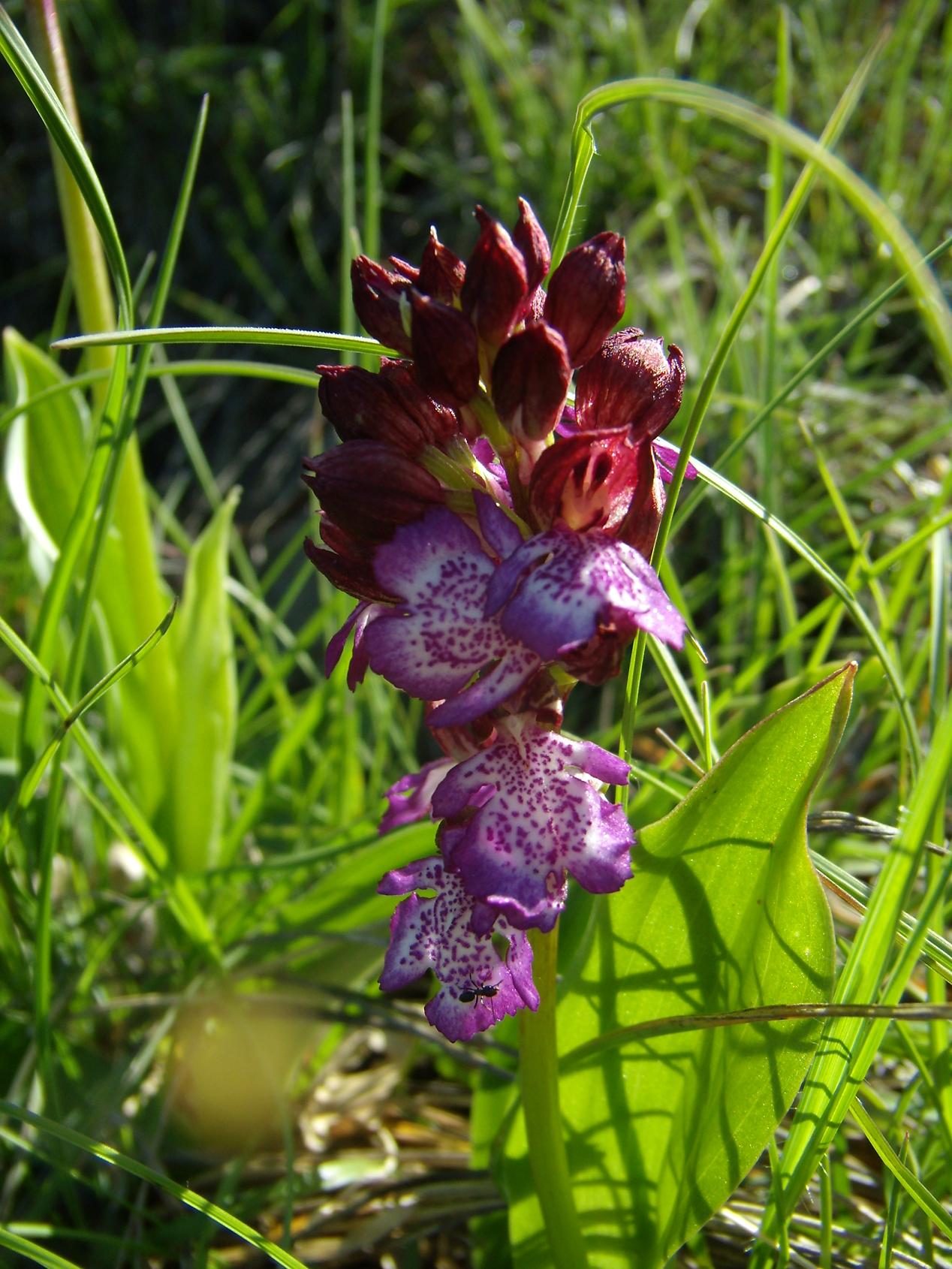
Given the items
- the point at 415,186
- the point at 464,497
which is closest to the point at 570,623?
the point at 464,497

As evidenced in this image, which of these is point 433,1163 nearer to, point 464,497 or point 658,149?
point 464,497

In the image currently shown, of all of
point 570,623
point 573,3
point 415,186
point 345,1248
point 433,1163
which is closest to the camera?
point 570,623

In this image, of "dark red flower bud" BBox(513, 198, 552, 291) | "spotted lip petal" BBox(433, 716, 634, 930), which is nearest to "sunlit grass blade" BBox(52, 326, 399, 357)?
"dark red flower bud" BBox(513, 198, 552, 291)

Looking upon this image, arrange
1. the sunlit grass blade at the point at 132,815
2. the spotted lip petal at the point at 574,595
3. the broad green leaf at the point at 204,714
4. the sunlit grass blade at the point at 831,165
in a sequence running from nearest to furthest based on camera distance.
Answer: the sunlit grass blade at the point at 831,165 → the spotted lip petal at the point at 574,595 → the sunlit grass blade at the point at 132,815 → the broad green leaf at the point at 204,714

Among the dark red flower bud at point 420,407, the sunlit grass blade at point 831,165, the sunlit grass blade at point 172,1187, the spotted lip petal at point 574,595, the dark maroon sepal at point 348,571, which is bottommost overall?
the sunlit grass blade at point 172,1187

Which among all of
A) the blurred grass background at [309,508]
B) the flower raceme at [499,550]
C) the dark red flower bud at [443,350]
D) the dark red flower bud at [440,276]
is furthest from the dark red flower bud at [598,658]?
the blurred grass background at [309,508]

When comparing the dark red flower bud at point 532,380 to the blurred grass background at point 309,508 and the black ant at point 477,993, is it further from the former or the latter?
the blurred grass background at point 309,508

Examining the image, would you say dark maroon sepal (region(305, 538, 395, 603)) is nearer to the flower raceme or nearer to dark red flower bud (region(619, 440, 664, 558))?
the flower raceme

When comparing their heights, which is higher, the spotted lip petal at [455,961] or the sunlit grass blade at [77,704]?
the sunlit grass blade at [77,704]
